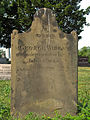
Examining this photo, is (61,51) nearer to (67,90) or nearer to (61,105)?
(67,90)

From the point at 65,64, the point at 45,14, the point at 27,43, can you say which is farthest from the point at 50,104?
the point at 45,14

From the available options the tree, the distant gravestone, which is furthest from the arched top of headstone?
the tree

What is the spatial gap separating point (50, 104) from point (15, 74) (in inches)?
37.8

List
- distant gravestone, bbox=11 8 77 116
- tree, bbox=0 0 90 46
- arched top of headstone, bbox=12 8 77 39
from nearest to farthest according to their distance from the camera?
distant gravestone, bbox=11 8 77 116
arched top of headstone, bbox=12 8 77 39
tree, bbox=0 0 90 46

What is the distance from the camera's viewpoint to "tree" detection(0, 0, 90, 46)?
995 inches

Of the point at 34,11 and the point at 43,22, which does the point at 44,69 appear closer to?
the point at 43,22

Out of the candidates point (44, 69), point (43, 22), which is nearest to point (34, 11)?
point (43, 22)

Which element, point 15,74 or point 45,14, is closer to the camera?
point 15,74

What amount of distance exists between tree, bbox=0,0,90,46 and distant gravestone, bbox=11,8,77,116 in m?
20.4

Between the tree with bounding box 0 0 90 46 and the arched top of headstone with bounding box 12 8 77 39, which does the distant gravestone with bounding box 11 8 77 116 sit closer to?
the arched top of headstone with bounding box 12 8 77 39

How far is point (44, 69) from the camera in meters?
4.24

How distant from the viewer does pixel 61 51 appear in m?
4.34

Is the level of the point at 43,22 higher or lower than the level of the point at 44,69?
higher

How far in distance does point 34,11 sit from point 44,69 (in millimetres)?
22693
